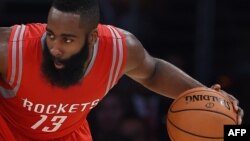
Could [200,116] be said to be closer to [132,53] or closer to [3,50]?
[132,53]

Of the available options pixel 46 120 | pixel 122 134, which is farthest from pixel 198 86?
pixel 122 134

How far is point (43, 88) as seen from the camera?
3.32m

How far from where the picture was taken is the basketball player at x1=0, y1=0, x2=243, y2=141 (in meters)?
3.14

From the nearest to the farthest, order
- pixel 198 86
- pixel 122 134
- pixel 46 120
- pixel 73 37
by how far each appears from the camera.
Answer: pixel 73 37
pixel 46 120
pixel 198 86
pixel 122 134

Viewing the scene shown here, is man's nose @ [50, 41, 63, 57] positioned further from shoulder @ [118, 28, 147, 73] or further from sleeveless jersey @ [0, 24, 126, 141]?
shoulder @ [118, 28, 147, 73]

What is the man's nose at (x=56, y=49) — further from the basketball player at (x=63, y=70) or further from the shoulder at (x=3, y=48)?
the shoulder at (x=3, y=48)

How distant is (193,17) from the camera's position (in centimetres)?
579

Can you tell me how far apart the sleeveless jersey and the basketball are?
1.22 ft

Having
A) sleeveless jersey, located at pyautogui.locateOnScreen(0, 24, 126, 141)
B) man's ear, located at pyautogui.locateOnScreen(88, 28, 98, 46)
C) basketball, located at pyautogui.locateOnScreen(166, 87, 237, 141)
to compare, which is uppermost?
man's ear, located at pyautogui.locateOnScreen(88, 28, 98, 46)

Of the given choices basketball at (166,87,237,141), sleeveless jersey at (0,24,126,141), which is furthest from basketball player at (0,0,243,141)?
basketball at (166,87,237,141)

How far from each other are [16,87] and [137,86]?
Answer: 2457 mm

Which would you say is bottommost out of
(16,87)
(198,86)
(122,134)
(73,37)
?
(122,134)

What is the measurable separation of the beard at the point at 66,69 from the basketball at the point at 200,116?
54 cm

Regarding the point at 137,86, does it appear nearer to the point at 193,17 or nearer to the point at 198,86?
the point at 193,17
